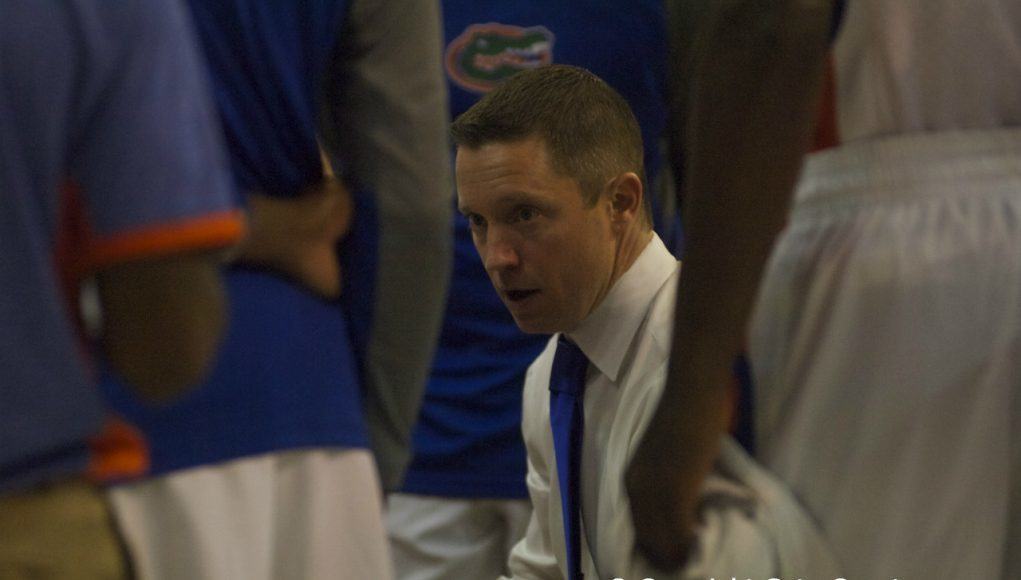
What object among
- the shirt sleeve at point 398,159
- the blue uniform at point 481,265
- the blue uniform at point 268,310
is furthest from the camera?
the blue uniform at point 481,265

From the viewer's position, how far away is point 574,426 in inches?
93.8

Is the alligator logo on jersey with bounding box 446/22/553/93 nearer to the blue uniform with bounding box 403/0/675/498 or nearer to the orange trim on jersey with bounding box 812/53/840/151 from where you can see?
the blue uniform with bounding box 403/0/675/498

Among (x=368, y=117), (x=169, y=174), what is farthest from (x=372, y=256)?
Result: (x=169, y=174)

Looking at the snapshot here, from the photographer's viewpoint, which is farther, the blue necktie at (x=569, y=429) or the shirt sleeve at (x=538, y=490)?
the shirt sleeve at (x=538, y=490)

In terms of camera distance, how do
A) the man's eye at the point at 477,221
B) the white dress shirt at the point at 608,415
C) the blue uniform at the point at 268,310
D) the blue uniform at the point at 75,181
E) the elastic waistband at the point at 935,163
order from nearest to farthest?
the blue uniform at the point at 75,181 → the elastic waistband at the point at 935,163 → the blue uniform at the point at 268,310 → the white dress shirt at the point at 608,415 → the man's eye at the point at 477,221

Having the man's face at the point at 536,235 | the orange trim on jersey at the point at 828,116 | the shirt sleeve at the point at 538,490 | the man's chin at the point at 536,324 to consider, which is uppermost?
the orange trim on jersey at the point at 828,116

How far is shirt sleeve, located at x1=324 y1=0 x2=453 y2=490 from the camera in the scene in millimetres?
1964

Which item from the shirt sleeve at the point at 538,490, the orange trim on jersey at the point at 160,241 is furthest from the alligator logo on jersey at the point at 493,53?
the orange trim on jersey at the point at 160,241

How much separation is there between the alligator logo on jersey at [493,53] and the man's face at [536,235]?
715 mm

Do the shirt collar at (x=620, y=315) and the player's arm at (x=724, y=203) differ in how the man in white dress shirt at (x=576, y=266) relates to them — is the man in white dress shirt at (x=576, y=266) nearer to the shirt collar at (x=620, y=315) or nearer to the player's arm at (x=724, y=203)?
the shirt collar at (x=620, y=315)

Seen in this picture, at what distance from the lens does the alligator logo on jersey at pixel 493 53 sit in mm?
3377

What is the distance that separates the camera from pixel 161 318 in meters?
1.54

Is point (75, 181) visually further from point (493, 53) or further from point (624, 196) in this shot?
point (493, 53)

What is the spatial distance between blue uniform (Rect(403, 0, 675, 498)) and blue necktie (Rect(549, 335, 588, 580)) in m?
0.83
